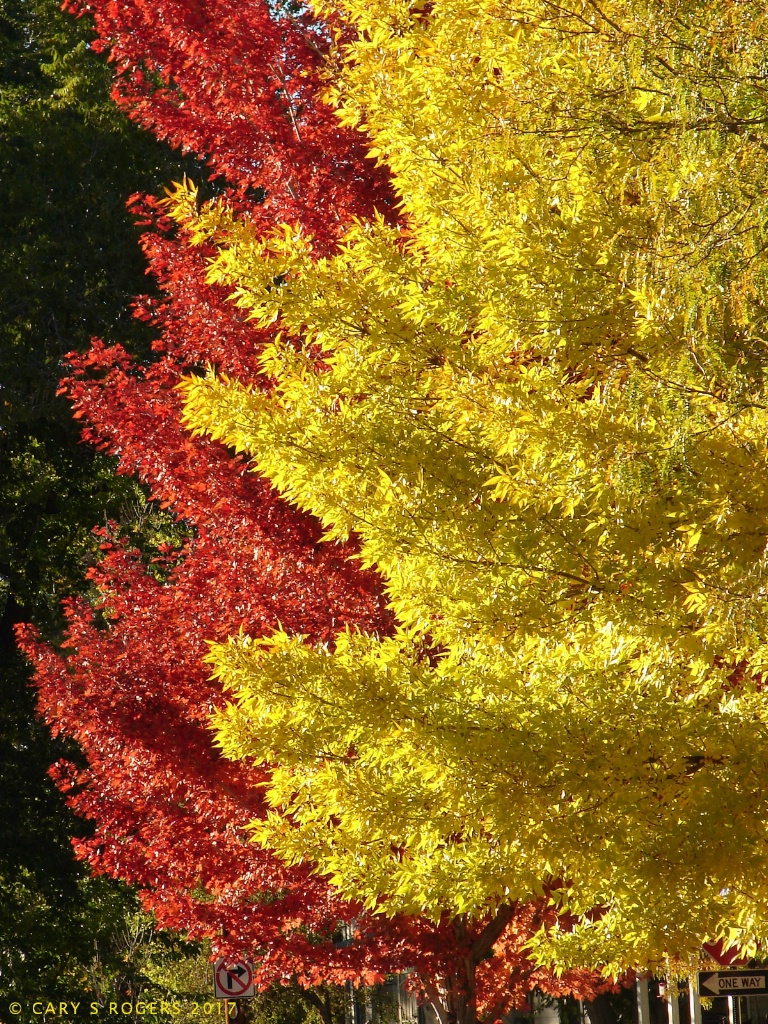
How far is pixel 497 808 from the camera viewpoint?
237 inches

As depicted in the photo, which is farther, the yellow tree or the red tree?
the red tree

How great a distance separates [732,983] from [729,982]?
23mm

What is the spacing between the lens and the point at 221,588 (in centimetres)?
1002

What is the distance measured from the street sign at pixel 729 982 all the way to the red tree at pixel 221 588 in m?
1.59

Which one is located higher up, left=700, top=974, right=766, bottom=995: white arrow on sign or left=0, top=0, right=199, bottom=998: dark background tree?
left=0, top=0, right=199, bottom=998: dark background tree

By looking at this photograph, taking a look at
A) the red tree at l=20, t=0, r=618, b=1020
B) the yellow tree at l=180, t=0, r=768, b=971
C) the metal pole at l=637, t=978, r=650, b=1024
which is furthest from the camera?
the metal pole at l=637, t=978, r=650, b=1024

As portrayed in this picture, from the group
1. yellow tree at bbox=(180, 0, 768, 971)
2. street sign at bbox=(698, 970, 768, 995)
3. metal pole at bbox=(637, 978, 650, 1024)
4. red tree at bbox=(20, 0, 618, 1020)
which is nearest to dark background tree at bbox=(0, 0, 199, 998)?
metal pole at bbox=(637, 978, 650, 1024)

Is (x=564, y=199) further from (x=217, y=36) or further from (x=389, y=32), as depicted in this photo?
(x=217, y=36)

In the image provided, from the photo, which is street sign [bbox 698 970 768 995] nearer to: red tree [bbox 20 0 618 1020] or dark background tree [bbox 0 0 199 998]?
red tree [bbox 20 0 618 1020]

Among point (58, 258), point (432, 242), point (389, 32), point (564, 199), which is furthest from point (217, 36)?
point (58, 258)

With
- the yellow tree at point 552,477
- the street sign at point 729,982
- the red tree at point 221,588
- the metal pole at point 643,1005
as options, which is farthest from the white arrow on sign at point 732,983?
the metal pole at point 643,1005

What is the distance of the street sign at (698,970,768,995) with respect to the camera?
9047 mm

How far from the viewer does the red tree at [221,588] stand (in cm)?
988

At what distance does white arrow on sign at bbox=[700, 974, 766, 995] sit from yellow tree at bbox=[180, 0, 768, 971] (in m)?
2.20
